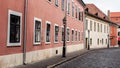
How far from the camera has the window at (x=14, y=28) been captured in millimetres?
15677

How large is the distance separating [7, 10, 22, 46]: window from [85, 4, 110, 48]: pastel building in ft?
120

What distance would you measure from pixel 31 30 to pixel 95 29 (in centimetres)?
4424

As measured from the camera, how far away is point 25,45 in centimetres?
1802

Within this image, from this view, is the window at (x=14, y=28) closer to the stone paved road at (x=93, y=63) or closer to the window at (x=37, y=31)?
the stone paved road at (x=93, y=63)

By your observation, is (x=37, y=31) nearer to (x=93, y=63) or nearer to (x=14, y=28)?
(x=93, y=63)

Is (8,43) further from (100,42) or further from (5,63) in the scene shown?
(100,42)

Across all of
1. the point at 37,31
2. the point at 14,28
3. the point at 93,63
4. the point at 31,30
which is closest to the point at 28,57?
the point at 31,30

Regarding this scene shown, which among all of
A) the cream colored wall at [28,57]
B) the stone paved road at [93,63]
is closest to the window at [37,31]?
the cream colored wall at [28,57]

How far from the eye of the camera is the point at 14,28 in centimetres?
1627

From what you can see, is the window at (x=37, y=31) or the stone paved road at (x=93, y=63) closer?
the stone paved road at (x=93, y=63)

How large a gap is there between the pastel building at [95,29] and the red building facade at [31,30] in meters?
22.6

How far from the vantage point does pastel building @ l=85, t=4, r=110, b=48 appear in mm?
55619

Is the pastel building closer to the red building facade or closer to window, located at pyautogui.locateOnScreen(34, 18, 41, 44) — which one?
the red building facade

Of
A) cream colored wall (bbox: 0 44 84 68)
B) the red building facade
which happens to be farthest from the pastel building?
cream colored wall (bbox: 0 44 84 68)
